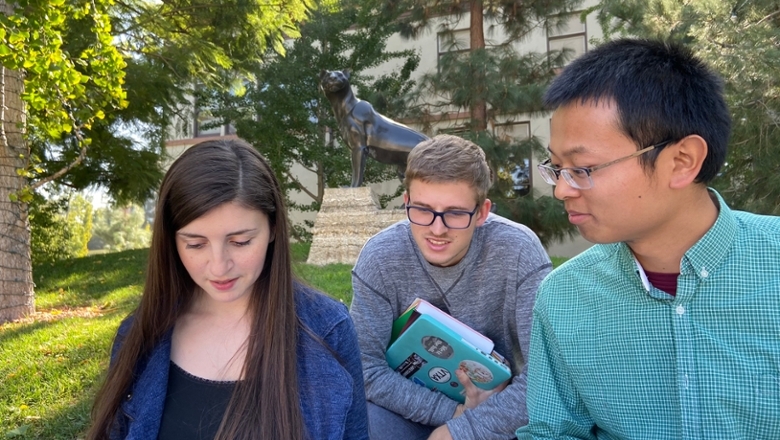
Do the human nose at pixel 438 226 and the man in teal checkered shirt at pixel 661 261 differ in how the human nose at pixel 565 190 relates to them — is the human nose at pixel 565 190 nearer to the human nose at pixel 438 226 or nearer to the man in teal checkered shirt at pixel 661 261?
the man in teal checkered shirt at pixel 661 261

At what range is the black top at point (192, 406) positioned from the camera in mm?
1696

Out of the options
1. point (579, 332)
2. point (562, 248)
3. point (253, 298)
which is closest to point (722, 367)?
point (579, 332)

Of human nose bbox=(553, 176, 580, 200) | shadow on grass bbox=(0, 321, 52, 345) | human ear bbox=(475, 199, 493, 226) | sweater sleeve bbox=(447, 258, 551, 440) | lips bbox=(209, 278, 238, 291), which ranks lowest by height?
shadow on grass bbox=(0, 321, 52, 345)

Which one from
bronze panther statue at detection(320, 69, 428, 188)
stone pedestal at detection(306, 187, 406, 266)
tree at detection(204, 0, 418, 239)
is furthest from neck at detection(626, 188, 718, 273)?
tree at detection(204, 0, 418, 239)

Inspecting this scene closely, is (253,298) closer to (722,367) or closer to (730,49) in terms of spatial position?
(722,367)

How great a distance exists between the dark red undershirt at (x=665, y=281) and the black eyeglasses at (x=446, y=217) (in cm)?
75

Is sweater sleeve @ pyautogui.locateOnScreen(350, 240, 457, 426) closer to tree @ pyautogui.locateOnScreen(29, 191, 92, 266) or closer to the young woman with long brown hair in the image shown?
the young woman with long brown hair

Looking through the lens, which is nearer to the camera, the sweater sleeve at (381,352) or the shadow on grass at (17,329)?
the sweater sleeve at (381,352)

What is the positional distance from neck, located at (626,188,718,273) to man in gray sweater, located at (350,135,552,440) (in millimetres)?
681

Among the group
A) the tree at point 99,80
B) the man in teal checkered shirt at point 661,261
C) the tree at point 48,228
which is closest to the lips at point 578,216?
the man in teal checkered shirt at point 661,261

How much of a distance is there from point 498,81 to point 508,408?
1042cm

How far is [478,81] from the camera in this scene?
11820mm

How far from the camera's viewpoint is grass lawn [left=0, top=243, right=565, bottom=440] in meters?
3.28

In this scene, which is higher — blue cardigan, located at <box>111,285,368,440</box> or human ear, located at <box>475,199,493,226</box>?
human ear, located at <box>475,199,493,226</box>
